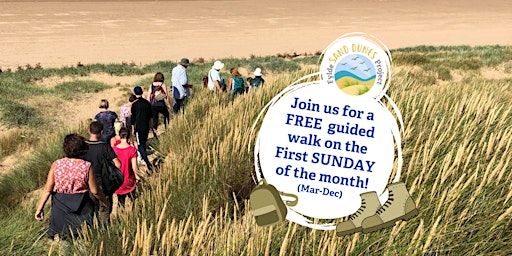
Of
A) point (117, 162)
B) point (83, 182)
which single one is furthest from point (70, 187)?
point (117, 162)

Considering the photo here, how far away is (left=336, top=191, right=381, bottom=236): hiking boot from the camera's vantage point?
2.32m

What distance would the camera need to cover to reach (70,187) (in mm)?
3641

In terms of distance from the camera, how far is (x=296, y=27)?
46250 millimetres

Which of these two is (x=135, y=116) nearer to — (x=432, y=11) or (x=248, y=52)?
(x=248, y=52)

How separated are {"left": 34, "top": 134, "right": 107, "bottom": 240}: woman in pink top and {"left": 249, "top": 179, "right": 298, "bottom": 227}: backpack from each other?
1969 mm

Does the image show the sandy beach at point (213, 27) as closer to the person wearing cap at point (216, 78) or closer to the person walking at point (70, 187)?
the person wearing cap at point (216, 78)

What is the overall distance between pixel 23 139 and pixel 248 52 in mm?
23908

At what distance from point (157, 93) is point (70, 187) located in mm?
4112

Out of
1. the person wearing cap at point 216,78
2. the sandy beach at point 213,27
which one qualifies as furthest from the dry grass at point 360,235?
the sandy beach at point 213,27

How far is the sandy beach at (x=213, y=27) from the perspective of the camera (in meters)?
30.7

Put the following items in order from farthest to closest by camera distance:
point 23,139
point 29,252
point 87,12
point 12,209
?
point 87,12
point 23,139
point 12,209
point 29,252

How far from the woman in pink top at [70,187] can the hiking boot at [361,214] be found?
239 centimetres

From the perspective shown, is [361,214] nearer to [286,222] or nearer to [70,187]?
[286,222]

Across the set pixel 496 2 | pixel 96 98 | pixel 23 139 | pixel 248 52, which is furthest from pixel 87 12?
pixel 496 2
